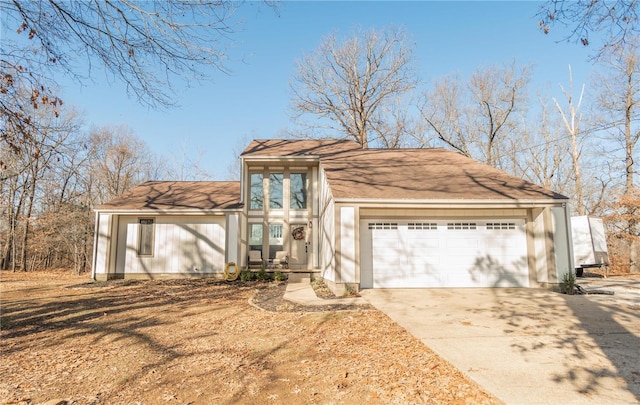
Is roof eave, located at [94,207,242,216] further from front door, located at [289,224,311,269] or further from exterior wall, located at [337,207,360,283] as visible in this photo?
exterior wall, located at [337,207,360,283]

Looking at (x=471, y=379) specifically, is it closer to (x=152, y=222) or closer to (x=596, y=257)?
(x=152, y=222)

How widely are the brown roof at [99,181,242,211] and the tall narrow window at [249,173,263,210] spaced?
0.63 metres

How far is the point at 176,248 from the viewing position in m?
14.5

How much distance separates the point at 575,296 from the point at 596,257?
769cm

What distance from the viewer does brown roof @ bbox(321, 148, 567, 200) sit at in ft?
33.9

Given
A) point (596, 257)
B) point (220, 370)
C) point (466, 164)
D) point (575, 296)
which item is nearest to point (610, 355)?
point (220, 370)

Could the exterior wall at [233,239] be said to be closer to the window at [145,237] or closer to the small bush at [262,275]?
the small bush at [262,275]

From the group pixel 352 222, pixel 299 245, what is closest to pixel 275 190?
pixel 299 245

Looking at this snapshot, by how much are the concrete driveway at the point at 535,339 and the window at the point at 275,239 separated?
20.8 feet

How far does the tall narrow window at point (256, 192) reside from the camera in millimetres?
15312

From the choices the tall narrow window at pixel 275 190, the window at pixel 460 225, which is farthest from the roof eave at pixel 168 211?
the window at pixel 460 225

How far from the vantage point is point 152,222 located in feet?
48.1

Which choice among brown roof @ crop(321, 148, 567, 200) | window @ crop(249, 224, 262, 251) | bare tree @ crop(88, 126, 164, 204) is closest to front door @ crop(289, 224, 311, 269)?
window @ crop(249, 224, 262, 251)

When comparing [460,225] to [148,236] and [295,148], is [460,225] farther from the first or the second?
[148,236]
